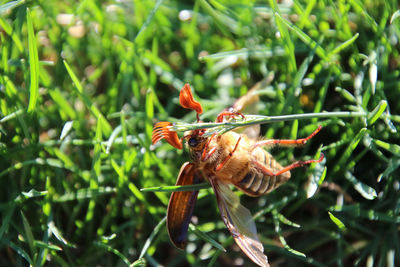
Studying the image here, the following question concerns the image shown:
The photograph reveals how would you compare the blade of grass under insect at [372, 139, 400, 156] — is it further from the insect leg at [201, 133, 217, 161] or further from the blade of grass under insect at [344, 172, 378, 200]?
the insect leg at [201, 133, 217, 161]

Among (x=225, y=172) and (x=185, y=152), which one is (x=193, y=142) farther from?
(x=185, y=152)

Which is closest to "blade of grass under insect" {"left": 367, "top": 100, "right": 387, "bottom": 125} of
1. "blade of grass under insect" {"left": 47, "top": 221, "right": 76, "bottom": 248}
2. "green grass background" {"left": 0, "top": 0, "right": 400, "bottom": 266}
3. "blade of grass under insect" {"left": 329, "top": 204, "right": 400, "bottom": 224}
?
"green grass background" {"left": 0, "top": 0, "right": 400, "bottom": 266}

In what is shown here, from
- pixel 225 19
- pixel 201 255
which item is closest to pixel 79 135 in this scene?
pixel 201 255

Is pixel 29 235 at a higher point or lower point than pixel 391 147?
lower

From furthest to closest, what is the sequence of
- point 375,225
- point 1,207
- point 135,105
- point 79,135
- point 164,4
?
point 164,4
point 135,105
point 79,135
point 375,225
point 1,207

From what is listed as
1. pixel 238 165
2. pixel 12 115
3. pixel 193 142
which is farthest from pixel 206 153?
pixel 12 115

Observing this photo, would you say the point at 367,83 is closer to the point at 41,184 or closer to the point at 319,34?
the point at 319,34

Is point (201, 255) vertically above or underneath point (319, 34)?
underneath
